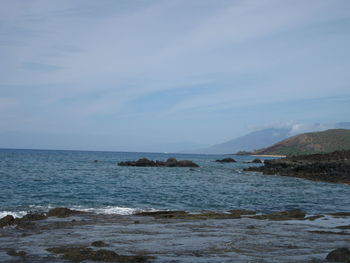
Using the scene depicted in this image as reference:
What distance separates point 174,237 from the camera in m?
14.8

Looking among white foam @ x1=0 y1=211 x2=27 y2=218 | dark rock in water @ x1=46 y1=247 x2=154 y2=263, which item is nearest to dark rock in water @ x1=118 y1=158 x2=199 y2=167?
white foam @ x1=0 y1=211 x2=27 y2=218

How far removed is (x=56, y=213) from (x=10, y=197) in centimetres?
924

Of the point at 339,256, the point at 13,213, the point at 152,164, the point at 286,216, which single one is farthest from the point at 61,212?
the point at 152,164

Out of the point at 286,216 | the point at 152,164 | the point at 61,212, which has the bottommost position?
the point at 152,164

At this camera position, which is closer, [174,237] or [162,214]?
[174,237]

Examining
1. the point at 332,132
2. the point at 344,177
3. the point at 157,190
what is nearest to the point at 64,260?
the point at 157,190

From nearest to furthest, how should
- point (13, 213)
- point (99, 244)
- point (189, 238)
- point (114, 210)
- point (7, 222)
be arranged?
point (99, 244) → point (189, 238) → point (7, 222) → point (13, 213) → point (114, 210)

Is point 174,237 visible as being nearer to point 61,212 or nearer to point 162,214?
point 162,214

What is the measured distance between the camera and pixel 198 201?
28781 mm

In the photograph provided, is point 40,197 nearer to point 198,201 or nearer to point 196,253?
point 198,201

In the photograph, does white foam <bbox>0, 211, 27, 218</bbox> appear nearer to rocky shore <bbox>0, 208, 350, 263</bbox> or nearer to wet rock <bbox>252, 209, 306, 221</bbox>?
rocky shore <bbox>0, 208, 350, 263</bbox>

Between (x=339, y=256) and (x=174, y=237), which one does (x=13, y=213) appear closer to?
(x=174, y=237)

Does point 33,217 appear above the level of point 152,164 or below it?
above

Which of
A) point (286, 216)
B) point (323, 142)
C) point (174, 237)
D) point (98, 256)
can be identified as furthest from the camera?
point (323, 142)
